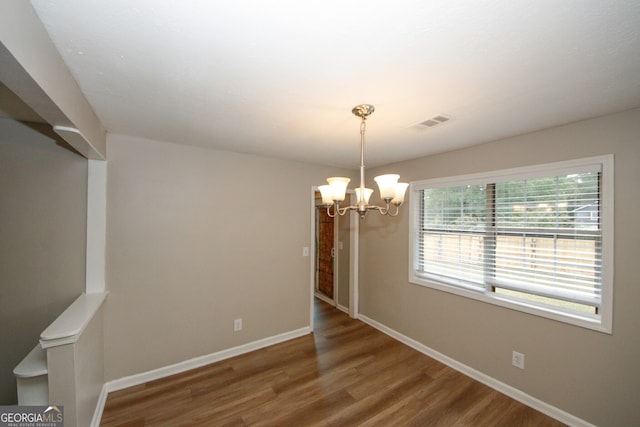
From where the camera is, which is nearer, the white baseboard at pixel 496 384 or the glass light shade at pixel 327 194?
the glass light shade at pixel 327 194

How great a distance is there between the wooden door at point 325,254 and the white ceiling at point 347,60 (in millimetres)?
3041

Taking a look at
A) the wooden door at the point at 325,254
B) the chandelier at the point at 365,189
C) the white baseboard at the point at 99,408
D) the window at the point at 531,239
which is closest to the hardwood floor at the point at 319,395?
the white baseboard at the point at 99,408

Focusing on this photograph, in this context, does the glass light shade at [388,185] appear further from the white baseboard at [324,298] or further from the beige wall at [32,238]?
the white baseboard at [324,298]

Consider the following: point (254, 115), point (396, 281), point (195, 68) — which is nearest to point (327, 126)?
point (254, 115)

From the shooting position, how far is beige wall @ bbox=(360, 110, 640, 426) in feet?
5.78

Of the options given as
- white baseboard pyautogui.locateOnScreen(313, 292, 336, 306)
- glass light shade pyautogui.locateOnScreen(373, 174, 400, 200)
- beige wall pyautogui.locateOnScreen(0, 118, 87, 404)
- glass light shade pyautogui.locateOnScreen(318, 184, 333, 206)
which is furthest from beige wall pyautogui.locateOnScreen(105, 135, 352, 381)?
glass light shade pyautogui.locateOnScreen(373, 174, 400, 200)

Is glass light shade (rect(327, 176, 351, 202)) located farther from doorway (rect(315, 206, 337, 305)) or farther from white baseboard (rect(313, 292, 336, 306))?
white baseboard (rect(313, 292, 336, 306))

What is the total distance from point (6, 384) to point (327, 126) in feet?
11.1

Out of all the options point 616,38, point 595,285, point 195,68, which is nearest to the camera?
point 616,38

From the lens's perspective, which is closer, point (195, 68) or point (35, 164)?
point (195, 68)

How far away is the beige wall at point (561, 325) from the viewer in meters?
1.76

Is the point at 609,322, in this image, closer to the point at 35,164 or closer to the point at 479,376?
the point at 479,376

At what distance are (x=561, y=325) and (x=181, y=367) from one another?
11.8 feet

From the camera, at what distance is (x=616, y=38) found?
3.56 ft
